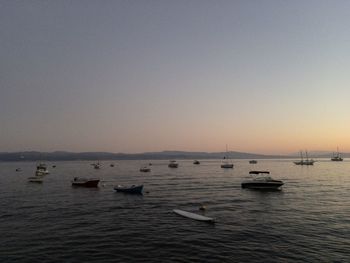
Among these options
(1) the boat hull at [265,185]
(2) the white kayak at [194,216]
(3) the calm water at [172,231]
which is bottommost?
(3) the calm water at [172,231]

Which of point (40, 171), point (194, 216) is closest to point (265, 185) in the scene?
point (194, 216)

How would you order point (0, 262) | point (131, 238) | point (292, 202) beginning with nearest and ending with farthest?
point (0, 262), point (131, 238), point (292, 202)

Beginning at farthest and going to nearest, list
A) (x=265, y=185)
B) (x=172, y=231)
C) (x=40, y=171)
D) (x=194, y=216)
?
1. (x=40, y=171)
2. (x=265, y=185)
3. (x=194, y=216)
4. (x=172, y=231)

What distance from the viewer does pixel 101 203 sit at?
202 ft

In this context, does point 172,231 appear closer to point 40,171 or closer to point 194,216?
point 194,216

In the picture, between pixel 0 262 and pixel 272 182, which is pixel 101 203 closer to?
pixel 0 262

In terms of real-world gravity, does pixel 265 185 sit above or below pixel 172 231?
above

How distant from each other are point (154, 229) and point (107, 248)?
873 centimetres

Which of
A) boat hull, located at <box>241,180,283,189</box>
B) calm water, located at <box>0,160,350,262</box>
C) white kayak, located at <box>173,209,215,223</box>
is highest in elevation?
boat hull, located at <box>241,180,283,189</box>

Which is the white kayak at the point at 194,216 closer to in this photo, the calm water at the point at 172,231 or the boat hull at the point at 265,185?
Answer: the calm water at the point at 172,231

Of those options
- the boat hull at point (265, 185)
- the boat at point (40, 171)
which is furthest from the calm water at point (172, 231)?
the boat at point (40, 171)

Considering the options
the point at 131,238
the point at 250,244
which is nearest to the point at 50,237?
the point at 131,238

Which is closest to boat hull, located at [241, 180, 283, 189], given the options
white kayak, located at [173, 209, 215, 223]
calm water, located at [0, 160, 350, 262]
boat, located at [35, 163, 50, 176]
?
calm water, located at [0, 160, 350, 262]

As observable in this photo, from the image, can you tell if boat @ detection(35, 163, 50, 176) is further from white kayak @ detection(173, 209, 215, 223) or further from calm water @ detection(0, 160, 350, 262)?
white kayak @ detection(173, 209, 215, 223)
